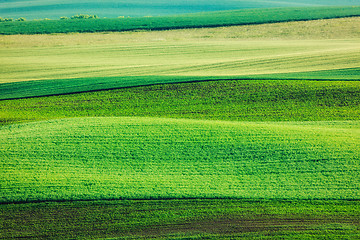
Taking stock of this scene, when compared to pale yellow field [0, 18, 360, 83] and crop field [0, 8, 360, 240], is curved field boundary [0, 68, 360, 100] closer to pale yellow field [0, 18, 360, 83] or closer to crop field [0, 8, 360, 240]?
crop field [0, 8, 360, 240]

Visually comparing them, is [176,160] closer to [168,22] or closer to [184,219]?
[184,219]

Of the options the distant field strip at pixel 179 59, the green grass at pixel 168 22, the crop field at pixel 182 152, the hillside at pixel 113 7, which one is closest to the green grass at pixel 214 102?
the crop field at pixel 182 152

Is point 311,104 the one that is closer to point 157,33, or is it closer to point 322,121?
point 322,121

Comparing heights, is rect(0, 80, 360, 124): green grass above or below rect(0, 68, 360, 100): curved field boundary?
below

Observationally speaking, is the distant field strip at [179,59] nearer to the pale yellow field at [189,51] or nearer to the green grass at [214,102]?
the pale yellow field at [189,51]

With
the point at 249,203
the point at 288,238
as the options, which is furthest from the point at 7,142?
the point at 288,238

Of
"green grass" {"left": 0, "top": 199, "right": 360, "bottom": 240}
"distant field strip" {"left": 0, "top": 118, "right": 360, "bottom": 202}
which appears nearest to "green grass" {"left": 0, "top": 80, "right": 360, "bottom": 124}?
"distant field strip" {"left": 0, "top": 118, "right": 360, "bottom": 202}
